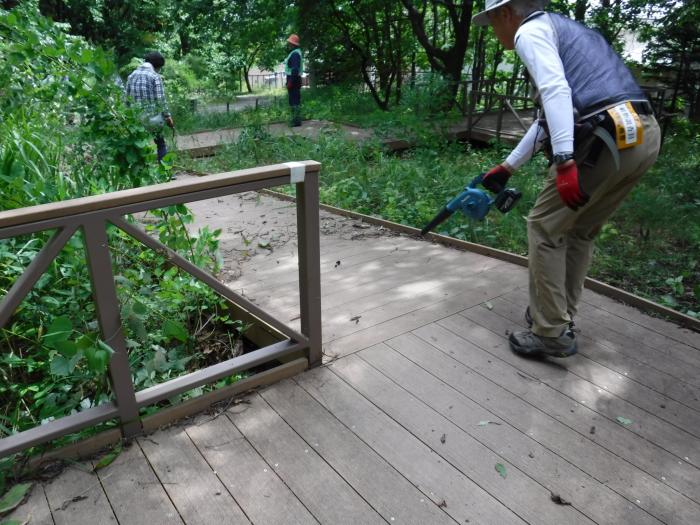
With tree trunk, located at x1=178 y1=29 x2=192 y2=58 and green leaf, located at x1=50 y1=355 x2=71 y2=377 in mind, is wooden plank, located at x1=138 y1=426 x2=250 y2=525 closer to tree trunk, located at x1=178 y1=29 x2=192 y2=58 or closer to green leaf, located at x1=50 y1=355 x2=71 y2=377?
green leaf, located at x1=50 y1=355 x2=71 y2=377

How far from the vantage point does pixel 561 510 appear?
1830 millimetres

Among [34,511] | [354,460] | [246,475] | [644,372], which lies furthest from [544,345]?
[34,511]

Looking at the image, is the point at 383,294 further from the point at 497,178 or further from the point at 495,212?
the point at 495,212

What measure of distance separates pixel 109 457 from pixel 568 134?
86.9 inches

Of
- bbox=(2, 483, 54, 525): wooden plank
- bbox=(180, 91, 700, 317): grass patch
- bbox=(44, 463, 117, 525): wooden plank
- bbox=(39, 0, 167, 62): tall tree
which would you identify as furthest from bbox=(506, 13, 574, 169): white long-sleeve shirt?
bbox=(39, 0, 167, 62): tall tree

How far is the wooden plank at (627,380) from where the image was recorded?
228 centimetres

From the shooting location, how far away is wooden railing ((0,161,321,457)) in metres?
1.73

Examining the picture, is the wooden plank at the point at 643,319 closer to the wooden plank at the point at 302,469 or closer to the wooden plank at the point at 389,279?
the wooden plank at the point at 389,279

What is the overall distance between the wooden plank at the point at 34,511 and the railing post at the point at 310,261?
1187 mm

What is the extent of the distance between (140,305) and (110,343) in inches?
8.2

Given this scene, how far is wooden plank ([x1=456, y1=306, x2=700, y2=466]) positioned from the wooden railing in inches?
43.7

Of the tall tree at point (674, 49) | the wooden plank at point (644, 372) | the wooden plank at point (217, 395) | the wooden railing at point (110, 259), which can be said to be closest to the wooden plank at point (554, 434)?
the wooden plank at point (644, 372)

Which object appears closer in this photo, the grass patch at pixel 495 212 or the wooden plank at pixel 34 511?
the wooden plank at pixel 34 511

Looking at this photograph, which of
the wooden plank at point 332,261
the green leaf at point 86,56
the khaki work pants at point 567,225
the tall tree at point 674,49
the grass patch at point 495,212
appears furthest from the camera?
the tall tree at point 674,49
